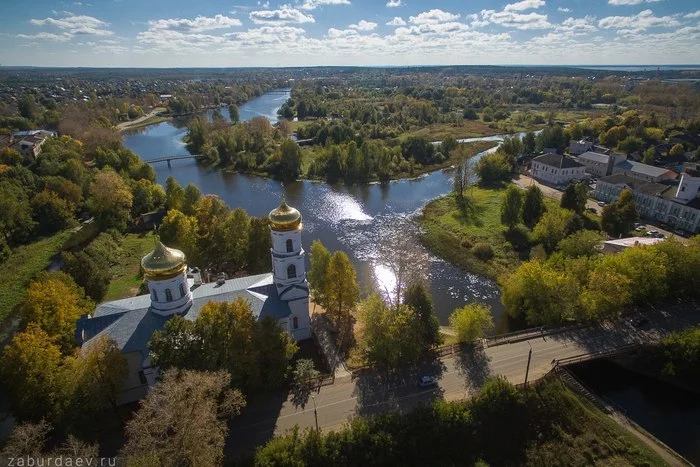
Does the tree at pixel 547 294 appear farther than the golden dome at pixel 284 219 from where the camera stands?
Yes

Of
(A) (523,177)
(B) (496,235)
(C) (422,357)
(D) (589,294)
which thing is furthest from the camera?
(A) (523,177)

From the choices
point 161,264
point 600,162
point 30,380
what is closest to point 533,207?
point 600,162

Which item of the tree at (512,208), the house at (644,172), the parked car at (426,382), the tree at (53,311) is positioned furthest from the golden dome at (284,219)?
the house at (644,172)

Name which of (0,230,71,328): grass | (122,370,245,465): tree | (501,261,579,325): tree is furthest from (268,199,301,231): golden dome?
(0,230,71,328): grass

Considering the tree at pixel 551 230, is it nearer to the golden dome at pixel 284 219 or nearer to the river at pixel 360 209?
the river at pixel 360 209

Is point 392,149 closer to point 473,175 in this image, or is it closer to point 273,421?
point 473,175

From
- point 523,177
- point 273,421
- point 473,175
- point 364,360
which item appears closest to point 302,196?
point 473,175
